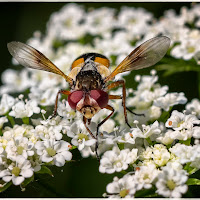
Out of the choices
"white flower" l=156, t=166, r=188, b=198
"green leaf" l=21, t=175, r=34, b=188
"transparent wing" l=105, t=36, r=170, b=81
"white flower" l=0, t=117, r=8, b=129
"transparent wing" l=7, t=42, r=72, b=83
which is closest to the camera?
"white flower" l=156, t=166, r=188, b=198

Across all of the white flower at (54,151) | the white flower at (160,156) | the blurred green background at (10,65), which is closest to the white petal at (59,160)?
the white flower at (54,151)

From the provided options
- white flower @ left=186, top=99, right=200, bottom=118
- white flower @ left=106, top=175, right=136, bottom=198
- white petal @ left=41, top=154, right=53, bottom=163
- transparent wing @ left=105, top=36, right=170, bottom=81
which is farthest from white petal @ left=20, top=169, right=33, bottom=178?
white flower @ left=186, top=99, right=200, bottom=118

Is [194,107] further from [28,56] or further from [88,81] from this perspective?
[28,56]

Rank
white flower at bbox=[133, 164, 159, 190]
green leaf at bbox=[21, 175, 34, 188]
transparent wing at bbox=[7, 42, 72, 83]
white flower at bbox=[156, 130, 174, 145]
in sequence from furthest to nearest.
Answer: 1. transparent wing at bbox=[7, 42, 72, 83]
2. white flower at bbox=[156, 130, 174, 145]
3. green leaf at bbox=[21, 175, 34, 188]
4. white flower at bbox=[133, 164, 159, 190]

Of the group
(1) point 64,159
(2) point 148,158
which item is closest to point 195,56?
(2) point 148,158

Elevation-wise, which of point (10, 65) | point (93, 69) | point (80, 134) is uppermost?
point (10, 65)

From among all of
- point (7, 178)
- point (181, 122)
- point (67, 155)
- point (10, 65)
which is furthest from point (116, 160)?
point (10, 65)

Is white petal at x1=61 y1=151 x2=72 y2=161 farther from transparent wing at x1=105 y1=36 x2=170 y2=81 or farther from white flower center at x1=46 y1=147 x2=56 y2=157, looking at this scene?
transparent wing at x1=105 y1=36 x2=170 y2=81
